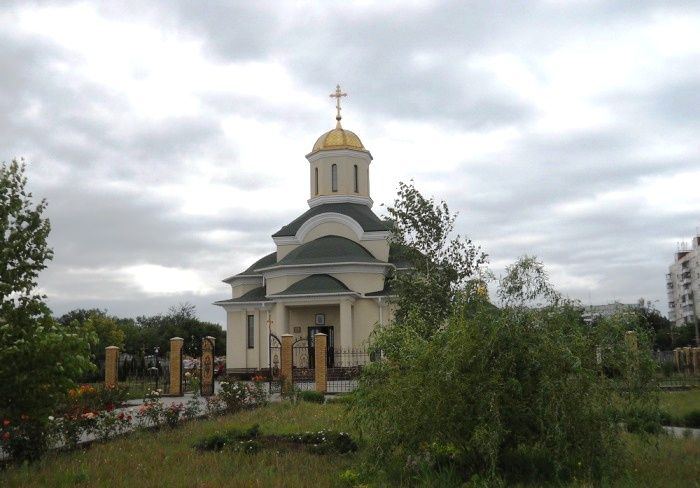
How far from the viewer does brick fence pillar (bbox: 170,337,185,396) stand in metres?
22.1

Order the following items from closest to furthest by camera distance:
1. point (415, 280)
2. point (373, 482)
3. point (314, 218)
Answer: point (373, 482)
point (415, 280)
point (314, 218)

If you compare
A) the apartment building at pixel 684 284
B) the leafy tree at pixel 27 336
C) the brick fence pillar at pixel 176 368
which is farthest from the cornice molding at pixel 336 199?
the apartment building at pixel 684 284

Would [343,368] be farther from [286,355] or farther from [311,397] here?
[311,397]

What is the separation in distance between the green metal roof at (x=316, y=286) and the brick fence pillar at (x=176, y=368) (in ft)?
22.2

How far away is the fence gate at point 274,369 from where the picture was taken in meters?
21.0

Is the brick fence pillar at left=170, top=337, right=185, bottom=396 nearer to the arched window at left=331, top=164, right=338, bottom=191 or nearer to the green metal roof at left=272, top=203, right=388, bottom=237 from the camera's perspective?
the green metal roof at left=272, top=203, right=388, bottom=237

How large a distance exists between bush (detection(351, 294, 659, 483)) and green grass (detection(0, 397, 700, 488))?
0.52m

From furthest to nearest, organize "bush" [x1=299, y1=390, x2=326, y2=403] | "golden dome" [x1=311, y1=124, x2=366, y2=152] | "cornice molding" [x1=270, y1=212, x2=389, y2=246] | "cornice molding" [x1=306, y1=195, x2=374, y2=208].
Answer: "golden dome" [x1=311, y1=124, x2=366, y2=152] < "cornice molding" [x1=306, y1=195, x2=374, y2=208] < "cornice molding" [x1=270, y1=212, x2=389, y2=246] < "bush" [x1=299, y1=390, x2=326, y2=403]

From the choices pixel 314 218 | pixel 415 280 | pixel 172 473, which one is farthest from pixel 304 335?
pixel 172 473

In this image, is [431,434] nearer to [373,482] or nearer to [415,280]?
[373,482]

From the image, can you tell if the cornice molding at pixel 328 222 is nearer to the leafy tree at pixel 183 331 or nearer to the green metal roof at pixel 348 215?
the green metal roof at pixel 348 215

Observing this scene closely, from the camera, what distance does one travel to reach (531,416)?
25.8ft

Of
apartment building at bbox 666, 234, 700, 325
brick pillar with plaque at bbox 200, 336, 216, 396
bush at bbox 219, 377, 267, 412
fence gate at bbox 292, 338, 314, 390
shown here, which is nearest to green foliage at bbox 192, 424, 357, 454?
bush at bbox 219, 377, 267, 412

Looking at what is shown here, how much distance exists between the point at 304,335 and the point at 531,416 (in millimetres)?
22873
